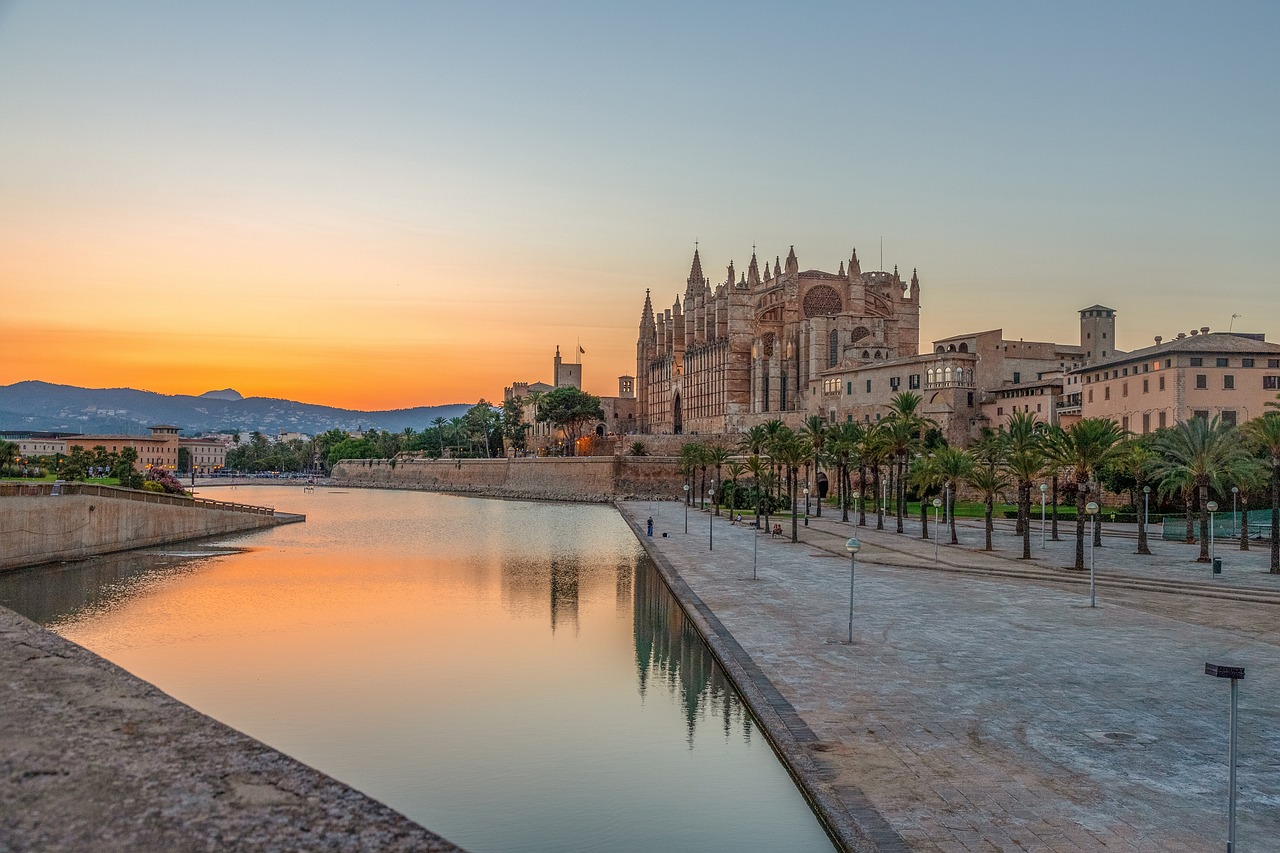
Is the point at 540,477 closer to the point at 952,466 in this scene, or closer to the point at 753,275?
the point at 753,275

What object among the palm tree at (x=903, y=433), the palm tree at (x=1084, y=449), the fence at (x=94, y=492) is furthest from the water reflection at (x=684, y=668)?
the fence at (x=94, y=492)

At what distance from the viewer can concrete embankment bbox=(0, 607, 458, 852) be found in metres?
7.54

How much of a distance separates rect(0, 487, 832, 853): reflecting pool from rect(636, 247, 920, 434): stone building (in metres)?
50.9

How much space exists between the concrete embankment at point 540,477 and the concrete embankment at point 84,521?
148 ft

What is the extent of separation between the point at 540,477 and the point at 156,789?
304 ft

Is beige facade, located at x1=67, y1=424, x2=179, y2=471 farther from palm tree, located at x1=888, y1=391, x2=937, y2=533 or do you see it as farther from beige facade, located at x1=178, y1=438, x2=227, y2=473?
palm tree, located at x1=888, y1=391, x2=937, y2=533

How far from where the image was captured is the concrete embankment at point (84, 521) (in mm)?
32969

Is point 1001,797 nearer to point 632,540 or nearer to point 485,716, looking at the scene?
point 485,716

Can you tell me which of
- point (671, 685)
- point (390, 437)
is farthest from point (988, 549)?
point (390, 437)

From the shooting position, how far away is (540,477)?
101 metres

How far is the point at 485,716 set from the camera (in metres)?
16.0

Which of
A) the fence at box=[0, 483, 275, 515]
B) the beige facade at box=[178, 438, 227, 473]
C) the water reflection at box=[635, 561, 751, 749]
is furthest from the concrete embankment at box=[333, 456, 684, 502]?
the beige facade at box=[178, 438, 227, 473]

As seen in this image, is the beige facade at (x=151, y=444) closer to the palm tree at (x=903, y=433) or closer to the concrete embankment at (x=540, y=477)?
the concrete embankment at (x=540, y=477)

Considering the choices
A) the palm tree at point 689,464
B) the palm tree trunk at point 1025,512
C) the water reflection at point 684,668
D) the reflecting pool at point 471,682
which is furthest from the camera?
the palm tree at point 689,464
